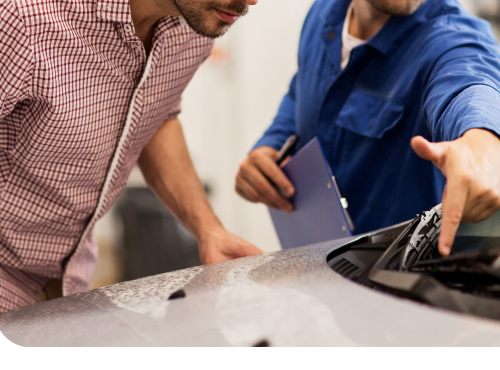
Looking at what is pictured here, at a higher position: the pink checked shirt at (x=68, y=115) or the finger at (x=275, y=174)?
the pink checked shirt at (x=68, y=115)

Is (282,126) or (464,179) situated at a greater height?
(464,179)

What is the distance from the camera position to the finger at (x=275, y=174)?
956 millimetres

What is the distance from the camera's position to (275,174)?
0.99m

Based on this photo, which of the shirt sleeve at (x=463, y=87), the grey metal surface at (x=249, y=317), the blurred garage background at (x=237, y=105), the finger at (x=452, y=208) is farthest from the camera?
the blurred garage background at (x=237, y=105)

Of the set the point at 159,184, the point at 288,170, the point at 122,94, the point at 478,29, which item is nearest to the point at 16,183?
the point at 122,94

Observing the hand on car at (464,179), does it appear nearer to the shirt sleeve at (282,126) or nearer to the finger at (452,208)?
the finger at (452,208)

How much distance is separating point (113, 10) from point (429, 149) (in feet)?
1.56

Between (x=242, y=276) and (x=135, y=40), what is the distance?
0.44 meters

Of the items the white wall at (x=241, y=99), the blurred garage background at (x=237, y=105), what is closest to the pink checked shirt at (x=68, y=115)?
the blurred garage background at (x=237, y=105)

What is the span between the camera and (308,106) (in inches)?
40.6

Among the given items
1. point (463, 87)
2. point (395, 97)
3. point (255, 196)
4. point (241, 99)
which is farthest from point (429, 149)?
point (241, 99)

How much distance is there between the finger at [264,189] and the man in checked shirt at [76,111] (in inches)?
5.2

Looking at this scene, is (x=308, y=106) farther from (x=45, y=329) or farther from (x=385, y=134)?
(x=45, y=329)

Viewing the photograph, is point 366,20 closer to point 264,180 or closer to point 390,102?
point 390,102
